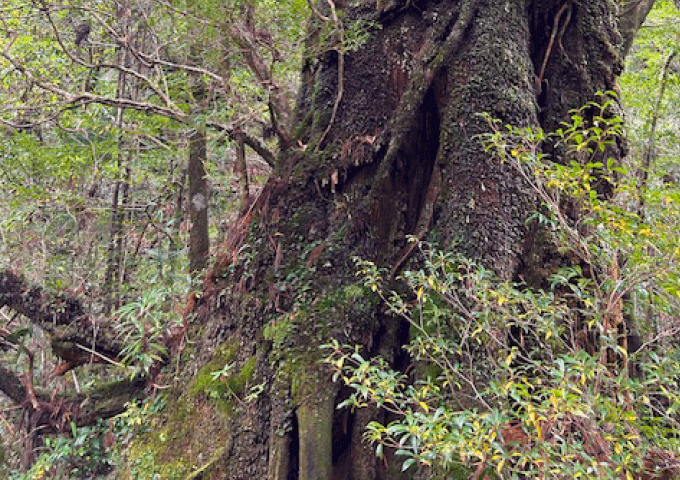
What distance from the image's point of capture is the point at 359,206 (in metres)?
4.06

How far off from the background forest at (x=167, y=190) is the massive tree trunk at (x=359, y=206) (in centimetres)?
18

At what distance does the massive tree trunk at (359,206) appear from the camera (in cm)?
357

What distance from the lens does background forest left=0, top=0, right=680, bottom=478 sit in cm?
290

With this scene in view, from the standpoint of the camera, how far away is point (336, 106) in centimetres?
439

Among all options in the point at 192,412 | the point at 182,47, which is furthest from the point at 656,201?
the point at 182,47

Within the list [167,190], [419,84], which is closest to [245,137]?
[419,84]

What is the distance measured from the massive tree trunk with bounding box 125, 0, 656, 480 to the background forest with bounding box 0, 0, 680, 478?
0.60 feet

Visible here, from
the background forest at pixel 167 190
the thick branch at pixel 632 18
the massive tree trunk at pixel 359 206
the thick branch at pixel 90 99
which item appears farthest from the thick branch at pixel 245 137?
the thick branch at pixel 632 18

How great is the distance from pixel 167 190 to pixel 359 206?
4.79m

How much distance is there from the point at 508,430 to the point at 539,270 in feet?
4.31

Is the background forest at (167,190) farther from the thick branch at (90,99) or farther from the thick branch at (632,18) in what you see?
the thick branch at (632,18)

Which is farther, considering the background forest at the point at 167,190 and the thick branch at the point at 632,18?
the thick branch at the point at 632,18

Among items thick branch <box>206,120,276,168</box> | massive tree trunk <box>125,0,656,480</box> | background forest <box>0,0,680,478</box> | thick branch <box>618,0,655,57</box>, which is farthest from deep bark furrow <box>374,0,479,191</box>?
thick branch <box>618,0,655,57</box>

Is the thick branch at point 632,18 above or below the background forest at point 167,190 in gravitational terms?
above
